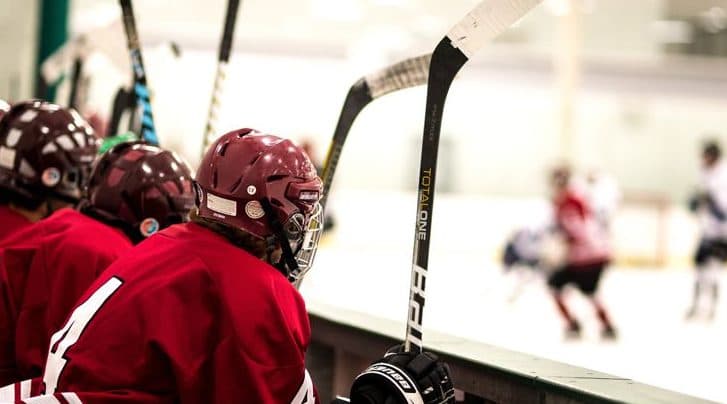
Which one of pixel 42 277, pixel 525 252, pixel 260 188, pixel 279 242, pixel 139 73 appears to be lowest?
pixel 525 252

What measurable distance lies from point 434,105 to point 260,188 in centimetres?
37

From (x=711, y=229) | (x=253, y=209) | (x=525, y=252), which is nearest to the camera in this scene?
(x=253, y=209)

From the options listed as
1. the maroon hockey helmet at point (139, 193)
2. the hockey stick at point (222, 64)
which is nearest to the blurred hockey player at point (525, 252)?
the hockey stick at point (222, 64)

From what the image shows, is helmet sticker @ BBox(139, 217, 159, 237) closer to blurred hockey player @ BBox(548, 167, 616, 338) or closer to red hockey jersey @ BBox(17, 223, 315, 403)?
red hockey jersey @ BBox(17, 223, 315, 403)

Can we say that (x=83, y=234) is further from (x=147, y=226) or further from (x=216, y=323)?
(x=216, y=323)

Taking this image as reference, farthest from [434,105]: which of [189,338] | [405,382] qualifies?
[189,338]

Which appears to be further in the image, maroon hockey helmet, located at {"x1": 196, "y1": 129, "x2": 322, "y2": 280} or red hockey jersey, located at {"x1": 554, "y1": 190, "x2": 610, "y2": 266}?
red hockey jersey, located at {"x1": 554, "y1": 190, "x2": 610, "y2": 266}

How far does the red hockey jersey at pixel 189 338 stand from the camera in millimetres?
1862

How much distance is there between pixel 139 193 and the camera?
8.93ft

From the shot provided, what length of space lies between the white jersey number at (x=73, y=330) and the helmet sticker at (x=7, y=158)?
121cm

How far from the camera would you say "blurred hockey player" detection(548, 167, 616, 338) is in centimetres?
874

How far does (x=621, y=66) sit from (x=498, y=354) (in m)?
16.1

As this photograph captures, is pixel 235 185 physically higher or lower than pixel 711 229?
higher

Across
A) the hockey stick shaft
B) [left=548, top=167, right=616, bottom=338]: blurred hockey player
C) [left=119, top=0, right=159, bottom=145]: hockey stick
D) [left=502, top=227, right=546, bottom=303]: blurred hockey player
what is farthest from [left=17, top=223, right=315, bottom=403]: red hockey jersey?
[left=502, top=227, right=546, bottom=303]: blurred hockey player
